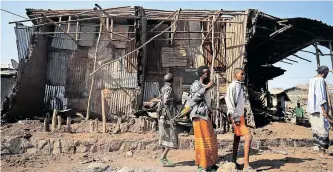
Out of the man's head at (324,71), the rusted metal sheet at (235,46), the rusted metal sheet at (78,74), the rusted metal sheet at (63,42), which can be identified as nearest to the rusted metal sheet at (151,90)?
the rusted metal sheet at (78,74)

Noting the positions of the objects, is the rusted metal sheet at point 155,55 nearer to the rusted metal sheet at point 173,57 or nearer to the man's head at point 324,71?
the rusted metal sheet at point 173,57

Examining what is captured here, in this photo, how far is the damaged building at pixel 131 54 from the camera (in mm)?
11258

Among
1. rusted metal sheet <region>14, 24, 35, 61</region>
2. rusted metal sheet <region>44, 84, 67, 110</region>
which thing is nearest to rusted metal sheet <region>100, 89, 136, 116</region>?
rusted metal sheet <region>44, 84, 67, 110</region>

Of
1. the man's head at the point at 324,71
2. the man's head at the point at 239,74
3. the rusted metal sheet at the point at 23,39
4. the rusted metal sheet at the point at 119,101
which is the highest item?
the rusted metal sheet at the point at 23,39

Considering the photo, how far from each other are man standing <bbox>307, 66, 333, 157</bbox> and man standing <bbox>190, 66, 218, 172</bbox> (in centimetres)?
272

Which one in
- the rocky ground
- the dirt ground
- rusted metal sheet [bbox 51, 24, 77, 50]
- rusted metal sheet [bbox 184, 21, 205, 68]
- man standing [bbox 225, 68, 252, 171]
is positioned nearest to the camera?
man standing [bbox 225, 68, 252, 171]

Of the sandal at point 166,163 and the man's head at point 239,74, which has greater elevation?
the man's head at point 239,74

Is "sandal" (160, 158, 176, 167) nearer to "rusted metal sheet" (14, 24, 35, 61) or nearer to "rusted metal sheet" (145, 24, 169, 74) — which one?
"rusted metal sheet" (145, 24, 169, 74)

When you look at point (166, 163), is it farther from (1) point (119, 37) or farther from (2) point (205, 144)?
(1) point (119, 37)

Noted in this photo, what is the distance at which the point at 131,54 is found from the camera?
11906mm

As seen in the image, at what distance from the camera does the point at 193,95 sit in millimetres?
5301

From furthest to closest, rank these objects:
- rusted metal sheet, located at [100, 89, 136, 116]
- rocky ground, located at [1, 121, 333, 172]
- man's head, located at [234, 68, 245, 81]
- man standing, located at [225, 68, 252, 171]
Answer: rusted metal sheet, located at [100, 89, 136, 116] → rocky ground, located at [1, 121, 333, 172] → man's head, located at [234, 68, 245, 81] → man standing, located at [225, 68, 252, 171]

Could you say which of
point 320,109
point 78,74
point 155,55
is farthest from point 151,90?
point 320,109

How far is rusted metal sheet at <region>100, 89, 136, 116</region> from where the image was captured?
11.6m
